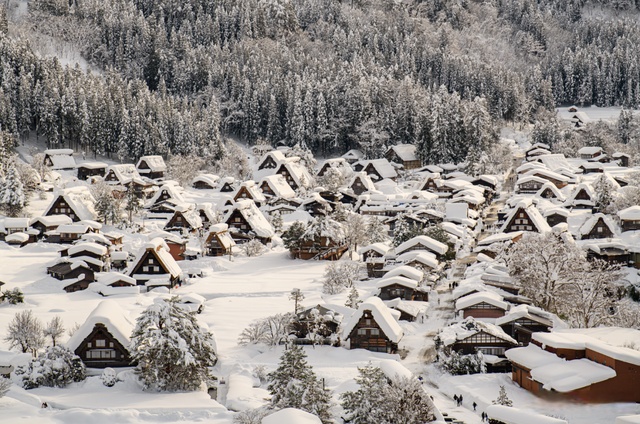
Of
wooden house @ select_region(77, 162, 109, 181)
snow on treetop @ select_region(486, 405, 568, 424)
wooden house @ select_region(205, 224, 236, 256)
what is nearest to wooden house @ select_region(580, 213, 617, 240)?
wooden house @ select_region(205, 224, 236, 256)

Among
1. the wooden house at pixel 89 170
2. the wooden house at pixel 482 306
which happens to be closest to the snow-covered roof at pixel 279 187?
the wooden house at pixel 89 170

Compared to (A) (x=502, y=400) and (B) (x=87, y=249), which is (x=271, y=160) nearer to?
(B) (x=87, y=249)

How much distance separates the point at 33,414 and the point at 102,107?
6255cm

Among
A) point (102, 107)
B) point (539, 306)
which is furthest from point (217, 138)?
point (539, 306)

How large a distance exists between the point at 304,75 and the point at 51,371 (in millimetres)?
78871

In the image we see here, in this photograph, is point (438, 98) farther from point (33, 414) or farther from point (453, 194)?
point (33, 414)

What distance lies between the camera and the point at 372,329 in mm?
37500

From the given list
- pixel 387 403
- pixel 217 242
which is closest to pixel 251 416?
pixel 387 403

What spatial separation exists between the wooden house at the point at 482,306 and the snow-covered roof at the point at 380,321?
498 cm

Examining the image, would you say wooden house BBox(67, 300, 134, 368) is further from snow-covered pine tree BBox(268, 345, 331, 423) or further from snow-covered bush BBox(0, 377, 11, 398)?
snow-covered pine tree BBox(268, 345, 331, 423)

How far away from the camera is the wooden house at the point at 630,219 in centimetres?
5794

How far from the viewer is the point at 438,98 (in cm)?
9094

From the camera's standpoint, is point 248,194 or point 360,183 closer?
point 248,194

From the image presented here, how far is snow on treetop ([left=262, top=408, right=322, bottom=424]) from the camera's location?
965 inches
